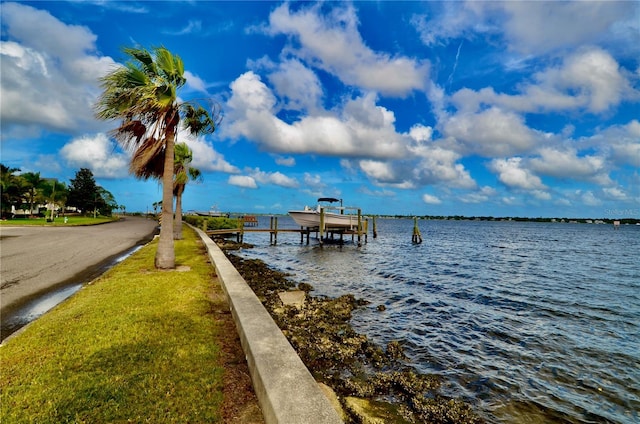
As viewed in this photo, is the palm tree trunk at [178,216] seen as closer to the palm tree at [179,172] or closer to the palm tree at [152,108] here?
the palm tree at [179,172]

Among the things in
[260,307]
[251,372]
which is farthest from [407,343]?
[251,372]

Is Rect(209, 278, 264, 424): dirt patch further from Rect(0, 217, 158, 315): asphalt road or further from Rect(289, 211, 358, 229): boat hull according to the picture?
Rect(289, 211, 358, 229): boat hull

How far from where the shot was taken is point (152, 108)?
10.3m

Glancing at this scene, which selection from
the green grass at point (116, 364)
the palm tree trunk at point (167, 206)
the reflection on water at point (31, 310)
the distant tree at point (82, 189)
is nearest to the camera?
the green grass at point (116, 364)

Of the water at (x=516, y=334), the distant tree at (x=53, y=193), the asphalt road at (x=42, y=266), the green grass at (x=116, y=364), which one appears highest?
the distant tree at (x=53, y=193)

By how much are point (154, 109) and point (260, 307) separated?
308 inches

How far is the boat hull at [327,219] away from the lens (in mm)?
35031

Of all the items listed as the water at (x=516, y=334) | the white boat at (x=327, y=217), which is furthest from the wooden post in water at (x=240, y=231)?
the water at (x=516, y=334)

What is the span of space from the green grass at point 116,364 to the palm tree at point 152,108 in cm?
426

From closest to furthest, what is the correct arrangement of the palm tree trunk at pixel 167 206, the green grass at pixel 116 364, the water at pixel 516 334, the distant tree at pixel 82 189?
the green grass at pixel 116 364, the water at pixel 516 334, the palm tree trunk at pixel 167 206, the distant tree at pixel 82 189

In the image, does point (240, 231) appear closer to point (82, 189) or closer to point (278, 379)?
point (278, 379)

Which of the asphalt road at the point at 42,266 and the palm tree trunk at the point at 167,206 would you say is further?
the palm tree trunk at the point at 167,206

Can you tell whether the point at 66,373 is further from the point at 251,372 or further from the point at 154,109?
the point at 154,109

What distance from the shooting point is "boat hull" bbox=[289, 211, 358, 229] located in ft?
115
